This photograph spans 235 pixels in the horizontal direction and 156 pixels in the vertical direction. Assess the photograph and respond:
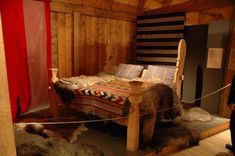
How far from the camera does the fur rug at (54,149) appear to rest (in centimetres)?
206

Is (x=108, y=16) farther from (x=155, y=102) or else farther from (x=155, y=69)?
(x=155, y=102)

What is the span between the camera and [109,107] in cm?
269

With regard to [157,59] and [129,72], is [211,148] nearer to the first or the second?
[129,72]

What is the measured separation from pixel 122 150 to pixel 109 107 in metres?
0.55

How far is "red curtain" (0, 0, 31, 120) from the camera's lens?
3096mm

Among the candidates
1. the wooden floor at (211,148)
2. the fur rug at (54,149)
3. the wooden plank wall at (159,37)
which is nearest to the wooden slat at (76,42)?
the wooden plank wall at (159,37)

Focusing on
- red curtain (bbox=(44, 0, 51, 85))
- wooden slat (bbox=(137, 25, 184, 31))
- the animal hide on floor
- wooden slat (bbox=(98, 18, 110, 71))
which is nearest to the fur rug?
the animal hide on floor

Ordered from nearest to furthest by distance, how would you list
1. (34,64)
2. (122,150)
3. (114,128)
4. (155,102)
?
(122,150)
(155,102)
(114,128)
(34,64)

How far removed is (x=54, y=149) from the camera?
2.13 meters

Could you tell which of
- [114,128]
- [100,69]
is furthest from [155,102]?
[100,69]

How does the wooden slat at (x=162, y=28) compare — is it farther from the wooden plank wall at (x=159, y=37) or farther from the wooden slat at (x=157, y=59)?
the wooden slat at (x=157, y=59)

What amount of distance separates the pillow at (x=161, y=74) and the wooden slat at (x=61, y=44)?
1581 mm

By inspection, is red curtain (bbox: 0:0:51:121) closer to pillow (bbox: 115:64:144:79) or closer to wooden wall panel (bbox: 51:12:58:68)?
wooden wall panel (bbox: 51:12:58:68)

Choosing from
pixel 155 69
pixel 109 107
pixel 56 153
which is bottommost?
pixel 56 153
